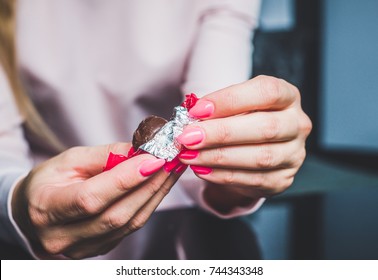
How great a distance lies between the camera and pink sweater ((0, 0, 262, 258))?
747 millimetres

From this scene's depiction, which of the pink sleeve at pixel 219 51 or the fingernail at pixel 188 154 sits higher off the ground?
the pink sleeve at pixel 219 51

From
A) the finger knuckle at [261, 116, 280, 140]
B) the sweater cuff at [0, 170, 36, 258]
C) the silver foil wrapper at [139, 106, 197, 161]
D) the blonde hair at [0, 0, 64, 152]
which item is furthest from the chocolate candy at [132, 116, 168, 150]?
the blonde hair at [0, 0, 64, 152]

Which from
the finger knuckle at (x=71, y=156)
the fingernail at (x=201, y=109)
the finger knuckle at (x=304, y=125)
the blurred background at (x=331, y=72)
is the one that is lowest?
the blurred background at (x=331, y=72)

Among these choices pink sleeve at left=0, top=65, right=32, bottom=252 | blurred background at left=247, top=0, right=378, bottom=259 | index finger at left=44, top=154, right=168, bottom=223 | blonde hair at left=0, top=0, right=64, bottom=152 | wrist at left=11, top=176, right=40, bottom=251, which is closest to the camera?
index finger at left=44, top=154, right=168, bottom=223

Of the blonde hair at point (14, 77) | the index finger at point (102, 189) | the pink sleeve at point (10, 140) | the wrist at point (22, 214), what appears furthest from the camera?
the blonde hair at point (14, 77)

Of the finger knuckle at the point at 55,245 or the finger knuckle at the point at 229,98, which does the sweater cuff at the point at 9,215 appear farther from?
the finger knuckle at the point at 229,98

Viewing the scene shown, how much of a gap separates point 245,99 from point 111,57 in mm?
396

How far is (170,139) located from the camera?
44 cm

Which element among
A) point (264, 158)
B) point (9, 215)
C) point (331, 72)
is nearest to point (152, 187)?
point (264, 158)

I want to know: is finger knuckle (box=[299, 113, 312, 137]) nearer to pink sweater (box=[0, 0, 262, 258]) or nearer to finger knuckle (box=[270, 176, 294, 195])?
finger knuckle (box=[270, 176, 294, 195])

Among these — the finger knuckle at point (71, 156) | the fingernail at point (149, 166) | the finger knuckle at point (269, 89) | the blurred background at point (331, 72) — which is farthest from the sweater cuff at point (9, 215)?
the blurred background at point (331, 72)

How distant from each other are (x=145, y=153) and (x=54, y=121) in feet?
1.30

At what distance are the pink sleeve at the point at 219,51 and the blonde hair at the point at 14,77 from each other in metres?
0.26

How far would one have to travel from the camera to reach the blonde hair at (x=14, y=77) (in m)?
0.75
